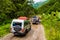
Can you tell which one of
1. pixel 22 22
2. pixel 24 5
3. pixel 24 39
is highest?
pixel 24 5

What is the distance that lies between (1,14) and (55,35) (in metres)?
17.8

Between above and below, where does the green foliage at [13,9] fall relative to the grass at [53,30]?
above

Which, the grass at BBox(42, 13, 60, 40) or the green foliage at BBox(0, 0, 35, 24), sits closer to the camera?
the grass at BBox(42, 13, 60, 40)

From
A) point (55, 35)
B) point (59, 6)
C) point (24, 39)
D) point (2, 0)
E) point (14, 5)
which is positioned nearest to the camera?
point (55, 35)

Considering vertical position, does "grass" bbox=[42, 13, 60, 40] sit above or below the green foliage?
below

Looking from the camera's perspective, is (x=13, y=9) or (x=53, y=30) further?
(x=13, y=9)

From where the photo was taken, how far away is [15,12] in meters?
42.7

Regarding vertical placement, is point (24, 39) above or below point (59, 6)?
below

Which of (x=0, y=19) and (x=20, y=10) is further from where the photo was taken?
(x=20, y=10)

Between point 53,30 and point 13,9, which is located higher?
point 13,9

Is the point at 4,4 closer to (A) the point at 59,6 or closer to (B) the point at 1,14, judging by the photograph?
(B) the point at 1,14

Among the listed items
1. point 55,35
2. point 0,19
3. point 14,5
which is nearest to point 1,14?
point 0,19

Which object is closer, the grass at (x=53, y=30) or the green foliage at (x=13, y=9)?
the grass at (x=53, y=30)

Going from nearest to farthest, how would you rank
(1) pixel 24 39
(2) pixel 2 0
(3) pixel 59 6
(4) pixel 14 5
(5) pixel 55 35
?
(5) pixel 55 35
(1) pixel 24 39
(2) pixel 2 0
(4) pixel 14 5
(3) pixel 59 6
